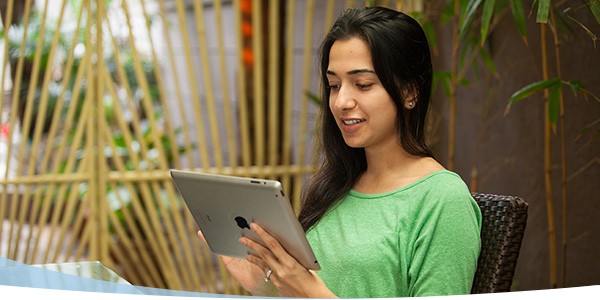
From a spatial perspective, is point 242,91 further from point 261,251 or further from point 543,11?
point 261,251

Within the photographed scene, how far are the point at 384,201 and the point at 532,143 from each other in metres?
1.08

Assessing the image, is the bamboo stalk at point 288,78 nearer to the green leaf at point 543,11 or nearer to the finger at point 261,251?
the green leaf at point 543,11

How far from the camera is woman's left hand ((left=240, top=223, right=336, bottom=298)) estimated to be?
54.7 inches

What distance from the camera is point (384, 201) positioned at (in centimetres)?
160

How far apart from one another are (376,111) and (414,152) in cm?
11

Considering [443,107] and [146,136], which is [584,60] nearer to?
[443,107]

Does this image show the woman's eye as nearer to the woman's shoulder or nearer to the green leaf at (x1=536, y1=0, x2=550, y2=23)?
the woman's shoulder

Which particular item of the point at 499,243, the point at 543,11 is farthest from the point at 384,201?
the point at 543,11

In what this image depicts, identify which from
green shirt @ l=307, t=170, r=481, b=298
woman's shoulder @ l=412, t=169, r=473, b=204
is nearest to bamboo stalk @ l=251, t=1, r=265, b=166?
green shirt @ l=307, t=170, r=481, b=298

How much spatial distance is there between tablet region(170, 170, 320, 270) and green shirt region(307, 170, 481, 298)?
0.57ft

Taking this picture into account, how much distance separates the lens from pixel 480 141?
2879 millimetres

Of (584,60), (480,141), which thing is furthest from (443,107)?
(584,60)

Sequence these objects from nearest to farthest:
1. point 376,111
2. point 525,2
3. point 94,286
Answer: point 94,286 < point 376,111 < point 525,2

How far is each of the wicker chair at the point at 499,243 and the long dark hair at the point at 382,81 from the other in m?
0.16
